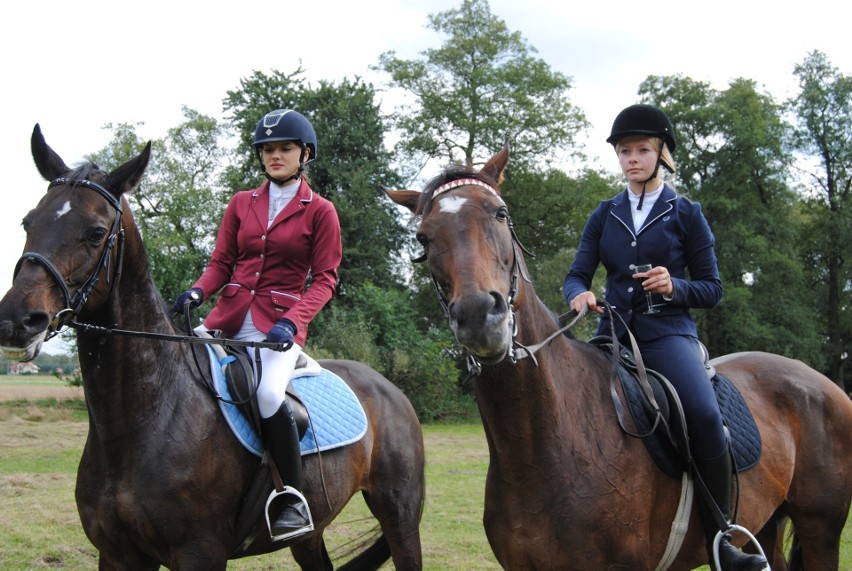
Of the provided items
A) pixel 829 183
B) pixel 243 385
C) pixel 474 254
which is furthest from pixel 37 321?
pixel 829 183

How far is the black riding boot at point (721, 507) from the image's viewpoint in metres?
3.33

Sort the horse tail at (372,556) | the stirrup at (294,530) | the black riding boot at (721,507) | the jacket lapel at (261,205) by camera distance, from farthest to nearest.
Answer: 1. the horse tail at (372,556)
2. the jacket lapel at (261,205)
3. the stirrup at (294,530)
4. the black riding boot at (721,507)

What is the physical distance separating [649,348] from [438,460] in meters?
13.4

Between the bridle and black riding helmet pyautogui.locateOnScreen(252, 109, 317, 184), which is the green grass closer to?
black riding helmet pyautogui.locateOnScreen(252, 109, 317, 184)

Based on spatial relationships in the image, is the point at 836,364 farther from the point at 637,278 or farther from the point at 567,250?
the point at 637,278

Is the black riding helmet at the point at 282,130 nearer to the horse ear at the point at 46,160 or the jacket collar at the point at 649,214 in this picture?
the horse ear at the point at 46,160

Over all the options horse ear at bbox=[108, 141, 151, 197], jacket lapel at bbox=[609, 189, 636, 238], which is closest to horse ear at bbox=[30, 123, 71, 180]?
horse ear at bbox=[108, 141, 151, 197]

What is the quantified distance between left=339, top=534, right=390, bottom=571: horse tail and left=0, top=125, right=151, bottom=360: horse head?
Answer: 10.0ft

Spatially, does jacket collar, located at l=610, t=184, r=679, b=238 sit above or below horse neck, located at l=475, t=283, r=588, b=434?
above

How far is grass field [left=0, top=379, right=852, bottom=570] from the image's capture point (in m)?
7.35

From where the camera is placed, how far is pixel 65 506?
30.8 ft

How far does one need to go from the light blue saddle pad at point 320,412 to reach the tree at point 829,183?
121 feet

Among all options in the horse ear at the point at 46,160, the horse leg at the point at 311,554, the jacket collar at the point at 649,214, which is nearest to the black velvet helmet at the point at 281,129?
the horse ear at the point at 46,160

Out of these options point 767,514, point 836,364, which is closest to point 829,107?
point 836,364
